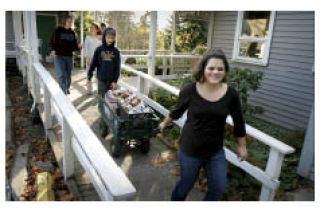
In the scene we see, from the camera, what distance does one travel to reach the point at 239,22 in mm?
8062

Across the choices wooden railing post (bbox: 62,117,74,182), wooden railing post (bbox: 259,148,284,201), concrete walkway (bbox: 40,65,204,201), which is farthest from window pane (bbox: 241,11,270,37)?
wooden railing post (bbox: 62,117,74,182)

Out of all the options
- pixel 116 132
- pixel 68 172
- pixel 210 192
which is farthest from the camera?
pixel 116 132

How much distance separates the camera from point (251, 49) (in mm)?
7957

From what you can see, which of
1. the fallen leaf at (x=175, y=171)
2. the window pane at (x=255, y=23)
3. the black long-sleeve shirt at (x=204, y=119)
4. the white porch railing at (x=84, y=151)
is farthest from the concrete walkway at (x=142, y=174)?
the window pane at (x=255, y=23)

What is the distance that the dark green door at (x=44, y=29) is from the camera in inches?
559

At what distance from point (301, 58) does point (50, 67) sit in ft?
Result: 33.9

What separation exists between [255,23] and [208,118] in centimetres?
629

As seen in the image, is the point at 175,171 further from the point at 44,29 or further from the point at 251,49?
the point at 44,29

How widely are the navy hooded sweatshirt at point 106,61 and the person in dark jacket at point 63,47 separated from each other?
4.11 feet

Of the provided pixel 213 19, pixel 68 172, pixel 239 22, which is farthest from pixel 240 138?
pixel 213 19

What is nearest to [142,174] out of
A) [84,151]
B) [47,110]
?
[84,151]
